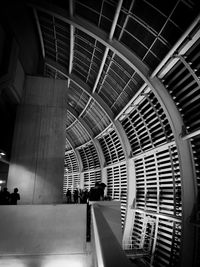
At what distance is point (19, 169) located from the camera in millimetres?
12969

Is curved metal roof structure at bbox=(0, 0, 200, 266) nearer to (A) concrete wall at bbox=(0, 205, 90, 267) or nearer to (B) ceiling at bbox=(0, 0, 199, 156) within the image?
(B) ceiling at bbox=(0, 0, 199, 156)

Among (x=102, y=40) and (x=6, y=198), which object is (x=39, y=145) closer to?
(x=6, y=198)

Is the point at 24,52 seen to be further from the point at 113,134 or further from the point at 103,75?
the point at 113,134

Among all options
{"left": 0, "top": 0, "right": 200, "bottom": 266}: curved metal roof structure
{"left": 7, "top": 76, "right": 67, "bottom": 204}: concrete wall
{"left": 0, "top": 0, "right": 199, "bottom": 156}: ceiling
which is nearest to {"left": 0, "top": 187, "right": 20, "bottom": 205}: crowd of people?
{"left": 7, "top": 76, "right": 67, "bottom": 204}: concrete wall

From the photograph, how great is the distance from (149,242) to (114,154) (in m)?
10.8

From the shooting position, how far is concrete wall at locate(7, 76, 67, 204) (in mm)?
12781

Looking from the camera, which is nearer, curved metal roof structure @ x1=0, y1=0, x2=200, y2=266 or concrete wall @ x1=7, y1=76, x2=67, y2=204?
curved metal roof structure @ x1=0, y1=0, x2=200, y2=266

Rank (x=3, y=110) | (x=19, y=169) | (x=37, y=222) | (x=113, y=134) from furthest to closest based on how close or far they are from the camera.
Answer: (x=113, y=134) → (x=3, y=110) → (x=19, y=169) → (x=37, y=222)

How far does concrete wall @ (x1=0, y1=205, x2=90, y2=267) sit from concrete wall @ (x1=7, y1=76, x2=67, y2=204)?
504cm

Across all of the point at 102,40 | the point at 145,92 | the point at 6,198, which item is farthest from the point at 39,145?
the point at 145,92

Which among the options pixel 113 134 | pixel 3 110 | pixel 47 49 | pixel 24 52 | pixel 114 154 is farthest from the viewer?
pixel 114 154

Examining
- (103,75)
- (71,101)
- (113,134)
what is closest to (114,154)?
(113,134)

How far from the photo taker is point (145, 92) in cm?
1367

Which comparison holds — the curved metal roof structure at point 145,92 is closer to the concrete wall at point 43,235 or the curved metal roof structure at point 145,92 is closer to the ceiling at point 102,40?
the ceiling at point 102,40
